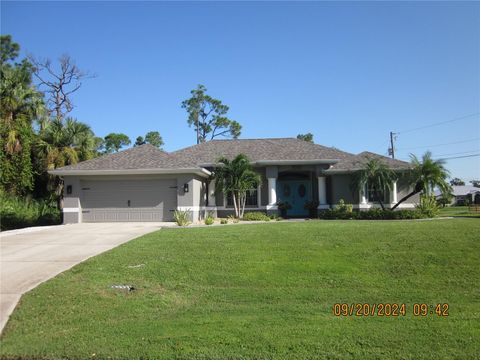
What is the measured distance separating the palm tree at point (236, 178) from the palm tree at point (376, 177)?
5.32 meters

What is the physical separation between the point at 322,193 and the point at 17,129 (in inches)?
673

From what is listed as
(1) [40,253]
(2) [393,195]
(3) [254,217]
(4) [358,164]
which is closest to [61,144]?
(3) [254,217]

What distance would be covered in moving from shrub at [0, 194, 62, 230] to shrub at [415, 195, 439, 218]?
19.1 m

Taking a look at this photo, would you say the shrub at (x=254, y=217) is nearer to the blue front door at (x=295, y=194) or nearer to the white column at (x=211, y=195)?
the white column at (x=211, y=195)

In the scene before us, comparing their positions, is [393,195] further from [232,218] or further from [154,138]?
[154,138]

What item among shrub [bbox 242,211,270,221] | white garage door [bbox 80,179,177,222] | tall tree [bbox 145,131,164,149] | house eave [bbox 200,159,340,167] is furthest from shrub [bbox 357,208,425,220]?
tall tree [bbox 145,131,164,149]

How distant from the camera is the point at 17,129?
22.0 m

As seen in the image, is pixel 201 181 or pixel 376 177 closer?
pixel 376 177

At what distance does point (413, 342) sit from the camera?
5328 mm

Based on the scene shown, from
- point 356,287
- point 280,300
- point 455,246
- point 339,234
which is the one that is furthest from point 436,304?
point 339,234

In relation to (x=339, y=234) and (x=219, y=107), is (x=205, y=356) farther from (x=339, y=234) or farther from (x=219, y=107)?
(x=219, y=107)

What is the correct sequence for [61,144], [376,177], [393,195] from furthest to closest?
[61,144] < [393,195] < [376,177]

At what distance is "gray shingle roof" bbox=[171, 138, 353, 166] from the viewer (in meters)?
22.9

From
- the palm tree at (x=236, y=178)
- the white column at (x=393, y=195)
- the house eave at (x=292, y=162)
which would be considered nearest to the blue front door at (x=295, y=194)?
the house eave at (x=292, y=162)
